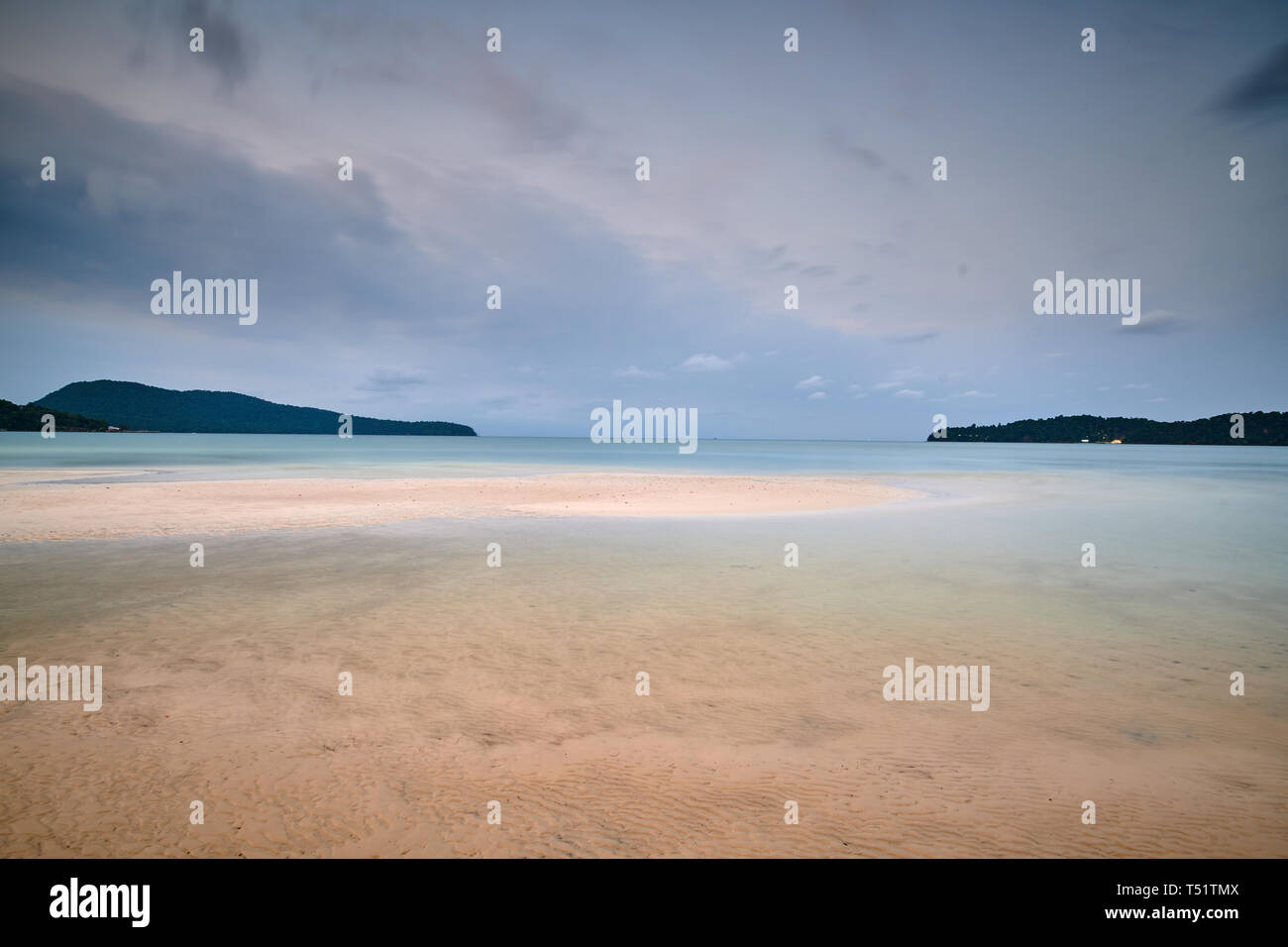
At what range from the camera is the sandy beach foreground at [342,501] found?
68.5ft

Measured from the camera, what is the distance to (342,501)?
2833cm

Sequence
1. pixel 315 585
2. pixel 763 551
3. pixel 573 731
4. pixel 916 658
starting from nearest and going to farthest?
pixel 573 731 < pixel 916 658 < pixel 315 585 < pixel 763 551

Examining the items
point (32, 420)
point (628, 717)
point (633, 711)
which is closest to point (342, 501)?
point (633, 711)

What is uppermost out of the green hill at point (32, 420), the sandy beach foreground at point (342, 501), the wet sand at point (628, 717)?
the green hill at point (32, 420)

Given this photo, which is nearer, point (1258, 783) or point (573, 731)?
point (1258, 783)

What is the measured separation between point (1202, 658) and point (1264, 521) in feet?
79.7

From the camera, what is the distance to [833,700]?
7496 mm

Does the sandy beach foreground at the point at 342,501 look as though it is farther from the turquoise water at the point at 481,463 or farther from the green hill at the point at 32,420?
the green hill at the point at 32,420

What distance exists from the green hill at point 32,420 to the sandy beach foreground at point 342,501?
19532 cm

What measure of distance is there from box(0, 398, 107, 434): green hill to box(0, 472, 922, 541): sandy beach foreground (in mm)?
195316

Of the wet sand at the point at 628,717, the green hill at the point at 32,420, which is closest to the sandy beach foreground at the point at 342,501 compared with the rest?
the wet sand at the point at 628,717

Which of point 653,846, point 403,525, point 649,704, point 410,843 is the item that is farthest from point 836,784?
point 403,525
